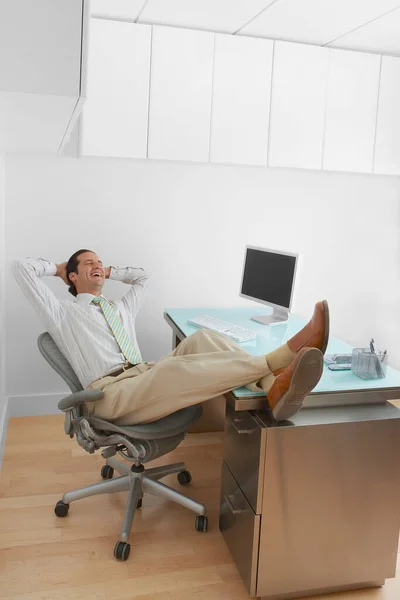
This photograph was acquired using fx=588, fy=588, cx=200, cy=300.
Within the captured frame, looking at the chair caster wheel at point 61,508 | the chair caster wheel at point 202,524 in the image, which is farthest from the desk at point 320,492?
the chair caster wheel at point 61,508

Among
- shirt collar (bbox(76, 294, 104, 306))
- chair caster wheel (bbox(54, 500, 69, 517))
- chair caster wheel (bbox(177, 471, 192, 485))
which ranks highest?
shirt collar (bbox(76, 294, 104, 306))

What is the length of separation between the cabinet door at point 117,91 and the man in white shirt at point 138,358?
827 millimetres

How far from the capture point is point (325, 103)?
12.4 ft

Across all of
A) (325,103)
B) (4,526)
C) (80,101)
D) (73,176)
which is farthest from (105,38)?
(4,526)

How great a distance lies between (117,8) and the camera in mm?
3154

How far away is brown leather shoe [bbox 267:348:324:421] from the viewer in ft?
6.33

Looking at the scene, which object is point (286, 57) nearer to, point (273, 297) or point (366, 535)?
point (273, 297)

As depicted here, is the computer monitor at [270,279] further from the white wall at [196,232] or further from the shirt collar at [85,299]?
the shirt collar at [85,299]

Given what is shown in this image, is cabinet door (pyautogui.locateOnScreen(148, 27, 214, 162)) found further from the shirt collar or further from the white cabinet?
the white cabinet

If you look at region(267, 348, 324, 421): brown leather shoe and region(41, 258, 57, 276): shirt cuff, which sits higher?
region(41, 258, 57, 276): shirt cuff

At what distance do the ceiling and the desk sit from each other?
77.3 inches

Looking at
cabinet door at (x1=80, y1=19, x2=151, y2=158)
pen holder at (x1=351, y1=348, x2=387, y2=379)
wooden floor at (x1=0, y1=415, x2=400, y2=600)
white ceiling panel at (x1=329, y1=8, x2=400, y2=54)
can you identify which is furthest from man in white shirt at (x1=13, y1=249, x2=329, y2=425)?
white ceiling panel at (x1=329, y1=8, x2=400, y2=54)

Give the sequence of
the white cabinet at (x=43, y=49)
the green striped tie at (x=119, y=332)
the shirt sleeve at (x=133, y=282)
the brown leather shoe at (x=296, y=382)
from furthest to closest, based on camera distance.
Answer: the shirt sleeve at (x=133, y=282) < the green striped tie at (x=119, y=332) < the brown leather shoe at (x=296, y=382) < the white cabinet at (x=43, y=49)

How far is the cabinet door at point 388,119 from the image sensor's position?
389 cm
